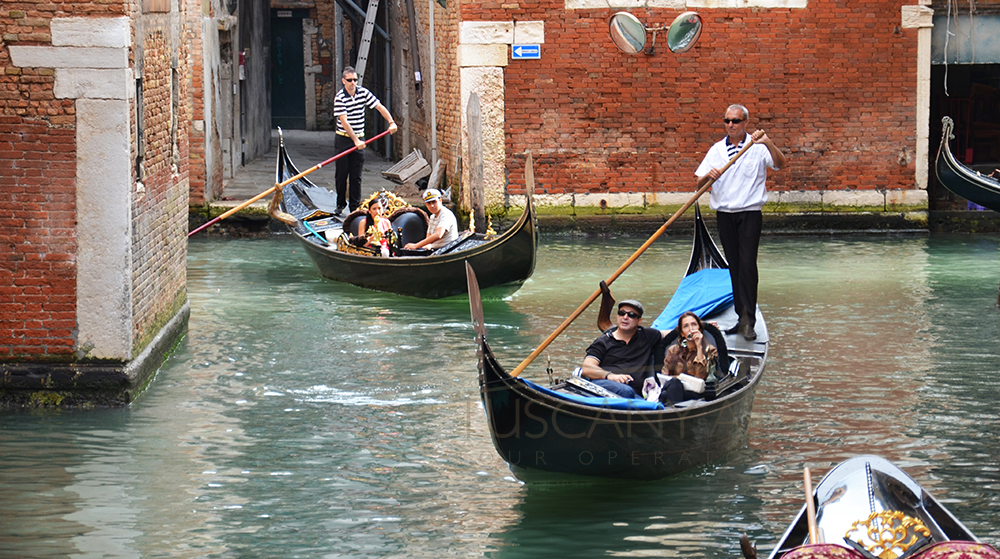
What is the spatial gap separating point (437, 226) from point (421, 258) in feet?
1.04

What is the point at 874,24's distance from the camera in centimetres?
1086

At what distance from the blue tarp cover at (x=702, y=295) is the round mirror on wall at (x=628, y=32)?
4.97 meters

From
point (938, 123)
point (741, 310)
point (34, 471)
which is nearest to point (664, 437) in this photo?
point (741, 310)

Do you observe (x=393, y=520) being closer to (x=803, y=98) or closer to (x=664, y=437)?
(x=664, y=437)

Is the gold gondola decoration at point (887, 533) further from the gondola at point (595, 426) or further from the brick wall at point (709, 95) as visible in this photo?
the brick wall at point (709, 95)

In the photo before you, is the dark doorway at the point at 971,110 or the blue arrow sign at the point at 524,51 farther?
the dark doorway at the point at 971,110

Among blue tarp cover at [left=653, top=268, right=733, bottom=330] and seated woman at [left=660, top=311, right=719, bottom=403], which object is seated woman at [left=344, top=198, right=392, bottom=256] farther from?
seated woman at [left=660, top=311, right=719, bottom=403]

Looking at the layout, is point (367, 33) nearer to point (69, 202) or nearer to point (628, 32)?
point (628, 32)

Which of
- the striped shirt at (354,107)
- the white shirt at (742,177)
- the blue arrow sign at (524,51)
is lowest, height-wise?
the white shirt at (742,177)

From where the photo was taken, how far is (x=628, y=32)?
418 inches

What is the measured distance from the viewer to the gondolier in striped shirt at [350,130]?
9.91 metres

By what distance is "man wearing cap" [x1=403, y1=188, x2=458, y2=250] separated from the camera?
26.2ft

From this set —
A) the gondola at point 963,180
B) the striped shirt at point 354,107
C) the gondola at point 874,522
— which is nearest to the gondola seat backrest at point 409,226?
the striped shirt at point 354,107

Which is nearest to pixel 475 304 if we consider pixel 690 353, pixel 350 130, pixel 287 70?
pixel 690 353
